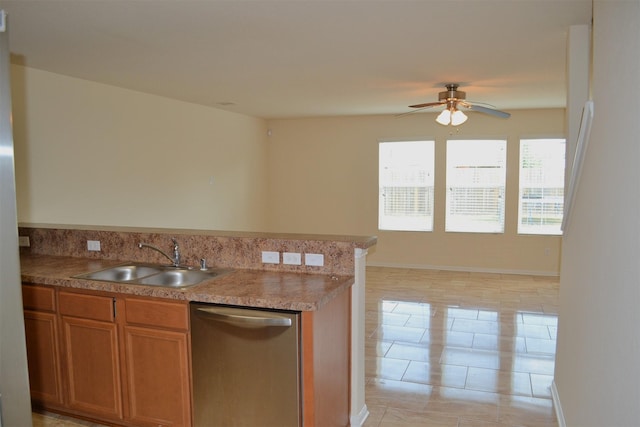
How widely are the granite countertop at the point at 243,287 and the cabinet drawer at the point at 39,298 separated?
5 centimetres

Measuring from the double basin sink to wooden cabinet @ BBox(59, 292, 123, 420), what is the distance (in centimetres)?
22

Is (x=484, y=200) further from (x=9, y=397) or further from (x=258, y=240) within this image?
(x=9, y=397)

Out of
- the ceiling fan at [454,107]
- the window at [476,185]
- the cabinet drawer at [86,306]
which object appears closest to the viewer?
the cabinet drawer at [86,306]

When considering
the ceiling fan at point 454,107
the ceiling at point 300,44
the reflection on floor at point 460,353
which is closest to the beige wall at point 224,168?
the ceiling at point 300,44

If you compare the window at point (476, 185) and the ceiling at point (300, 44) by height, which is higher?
the ceiling at point (300, 44)

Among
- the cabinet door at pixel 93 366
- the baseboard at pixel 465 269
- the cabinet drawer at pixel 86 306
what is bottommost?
the baseboard at pixel 465 269

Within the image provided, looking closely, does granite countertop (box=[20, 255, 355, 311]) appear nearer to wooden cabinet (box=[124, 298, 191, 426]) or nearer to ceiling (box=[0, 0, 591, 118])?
wooden cabinet (box=[124, 298, 191, 426])

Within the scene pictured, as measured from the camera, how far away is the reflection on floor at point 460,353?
312 cm

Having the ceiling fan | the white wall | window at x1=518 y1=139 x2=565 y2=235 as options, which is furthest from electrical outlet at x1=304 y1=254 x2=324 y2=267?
window at x1=518 y1=139 x2=565 y2=235

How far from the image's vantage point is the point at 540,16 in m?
2.89

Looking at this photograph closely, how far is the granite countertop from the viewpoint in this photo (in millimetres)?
2369

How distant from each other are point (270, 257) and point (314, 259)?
299 mm

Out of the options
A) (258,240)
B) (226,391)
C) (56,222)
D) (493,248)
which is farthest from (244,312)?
(493,248)

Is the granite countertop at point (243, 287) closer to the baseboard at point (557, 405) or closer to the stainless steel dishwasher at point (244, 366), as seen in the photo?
the stainless steel dishwasher at point (244, 366)
